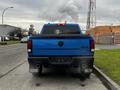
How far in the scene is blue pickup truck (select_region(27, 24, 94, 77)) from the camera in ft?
36.2

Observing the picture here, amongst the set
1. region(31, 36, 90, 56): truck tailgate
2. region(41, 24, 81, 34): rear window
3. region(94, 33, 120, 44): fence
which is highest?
region(41, 24, 81, 34): rear window

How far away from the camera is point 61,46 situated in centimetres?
1110

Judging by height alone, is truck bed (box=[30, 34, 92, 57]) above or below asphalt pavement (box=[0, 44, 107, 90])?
above

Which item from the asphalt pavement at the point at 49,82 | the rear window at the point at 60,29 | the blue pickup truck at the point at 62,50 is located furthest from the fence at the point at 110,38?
the blue pickup truck at the point at 62,50

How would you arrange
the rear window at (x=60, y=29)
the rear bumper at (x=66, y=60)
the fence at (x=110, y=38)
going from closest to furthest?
1. the rear bumper at (x=66, y=60)
2. the rear window at (x=60, y=29)
3. the fence at (x=110, y=38)

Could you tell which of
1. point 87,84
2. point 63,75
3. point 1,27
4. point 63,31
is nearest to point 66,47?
point 87,84

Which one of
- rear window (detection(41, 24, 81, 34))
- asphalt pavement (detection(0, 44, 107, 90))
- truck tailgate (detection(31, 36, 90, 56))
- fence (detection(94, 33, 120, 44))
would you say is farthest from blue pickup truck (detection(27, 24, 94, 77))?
fence (detection(94, 33, 120, 44))

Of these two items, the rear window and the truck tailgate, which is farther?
the rear window

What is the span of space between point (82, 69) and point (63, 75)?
191 cm

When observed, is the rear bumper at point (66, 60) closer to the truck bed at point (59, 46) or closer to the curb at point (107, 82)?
the truck bed at point (59, 46)

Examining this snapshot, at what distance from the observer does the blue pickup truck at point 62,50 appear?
11023 mm

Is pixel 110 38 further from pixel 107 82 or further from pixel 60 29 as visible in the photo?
pixel 107 82

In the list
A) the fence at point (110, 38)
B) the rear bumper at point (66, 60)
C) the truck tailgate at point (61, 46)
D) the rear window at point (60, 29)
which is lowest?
the fence at point (110, 38)

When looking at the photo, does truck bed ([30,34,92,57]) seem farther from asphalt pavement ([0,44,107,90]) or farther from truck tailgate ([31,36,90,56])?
asphalt pavement ([0,44,107,90])
